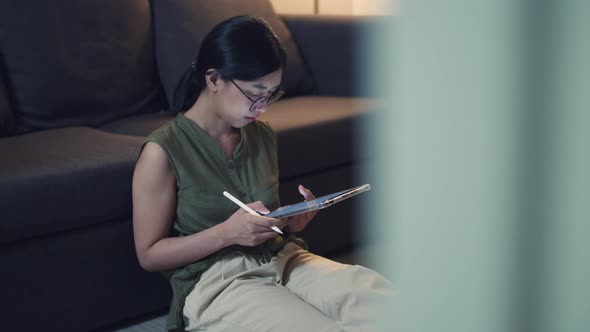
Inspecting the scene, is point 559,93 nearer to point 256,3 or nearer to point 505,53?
point 505,53

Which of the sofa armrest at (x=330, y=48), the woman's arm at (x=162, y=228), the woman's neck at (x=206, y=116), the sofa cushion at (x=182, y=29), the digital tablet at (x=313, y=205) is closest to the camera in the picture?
the digital tablet at (x=313, y=205)

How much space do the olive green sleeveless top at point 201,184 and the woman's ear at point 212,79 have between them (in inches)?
3.3

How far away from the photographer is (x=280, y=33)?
2697mm

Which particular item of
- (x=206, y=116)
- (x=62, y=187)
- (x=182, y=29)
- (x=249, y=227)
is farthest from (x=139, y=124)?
(x=249, y=227)

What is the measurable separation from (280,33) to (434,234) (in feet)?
8.33

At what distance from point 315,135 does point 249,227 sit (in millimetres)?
854

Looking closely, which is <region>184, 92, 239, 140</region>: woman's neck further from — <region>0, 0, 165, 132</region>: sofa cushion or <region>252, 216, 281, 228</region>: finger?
<region>0, 0, 165, 132</region>: sofa cushion

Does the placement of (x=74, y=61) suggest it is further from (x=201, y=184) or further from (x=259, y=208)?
(x=259, y=208)

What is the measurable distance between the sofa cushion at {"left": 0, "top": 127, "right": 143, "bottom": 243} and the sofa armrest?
1.08 metres

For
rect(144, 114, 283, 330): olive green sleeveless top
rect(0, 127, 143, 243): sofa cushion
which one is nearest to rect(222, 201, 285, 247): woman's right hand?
rect(144, 114, 283, 330): olive green sleeveless top

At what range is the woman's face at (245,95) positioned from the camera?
140cm

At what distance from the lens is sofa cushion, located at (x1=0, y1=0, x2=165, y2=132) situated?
81.8 inches

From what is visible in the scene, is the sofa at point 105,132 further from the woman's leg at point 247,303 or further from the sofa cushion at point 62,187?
the woman's leg at point 247,303

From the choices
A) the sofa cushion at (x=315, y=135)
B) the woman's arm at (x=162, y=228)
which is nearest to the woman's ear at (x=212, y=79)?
the woman's arm at (x=162, y=228)
